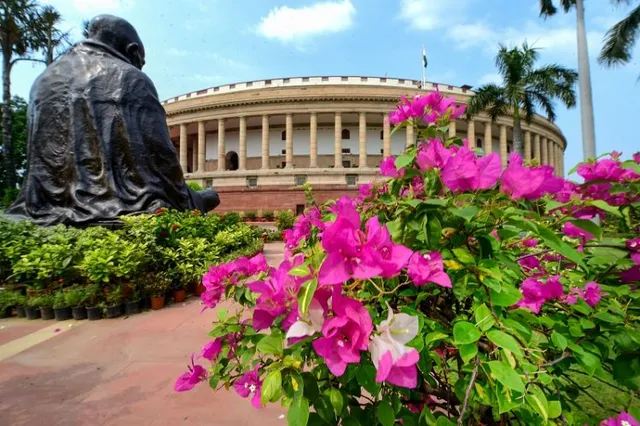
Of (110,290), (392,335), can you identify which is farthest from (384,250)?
(110,290)

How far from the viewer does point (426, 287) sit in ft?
2.93

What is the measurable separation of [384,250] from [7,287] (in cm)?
627

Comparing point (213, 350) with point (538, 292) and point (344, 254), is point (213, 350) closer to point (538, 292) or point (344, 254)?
point (344, 254)

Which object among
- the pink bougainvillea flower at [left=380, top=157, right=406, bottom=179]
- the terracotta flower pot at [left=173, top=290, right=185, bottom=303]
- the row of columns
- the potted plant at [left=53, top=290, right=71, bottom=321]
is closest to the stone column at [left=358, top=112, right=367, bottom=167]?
the row of columns

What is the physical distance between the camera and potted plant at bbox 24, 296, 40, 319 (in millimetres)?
4090

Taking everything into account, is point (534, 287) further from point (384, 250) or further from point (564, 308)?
point (384, 250)

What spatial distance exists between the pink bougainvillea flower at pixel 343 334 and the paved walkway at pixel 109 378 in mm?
1730

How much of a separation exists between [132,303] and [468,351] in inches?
182

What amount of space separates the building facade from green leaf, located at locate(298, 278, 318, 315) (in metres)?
23.4

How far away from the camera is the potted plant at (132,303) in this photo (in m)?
4.18

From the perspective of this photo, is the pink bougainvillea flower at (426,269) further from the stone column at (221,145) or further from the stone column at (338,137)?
the stone column at (221,145)

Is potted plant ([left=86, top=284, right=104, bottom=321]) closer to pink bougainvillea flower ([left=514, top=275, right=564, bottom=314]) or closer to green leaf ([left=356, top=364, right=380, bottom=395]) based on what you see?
green leaf ([left=356, top=364, right=380, bottom=395])

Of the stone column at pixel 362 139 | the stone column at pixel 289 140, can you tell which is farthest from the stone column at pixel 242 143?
the stone column at pixel 362 139

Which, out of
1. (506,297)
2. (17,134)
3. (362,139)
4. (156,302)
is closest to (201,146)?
(17,134)
